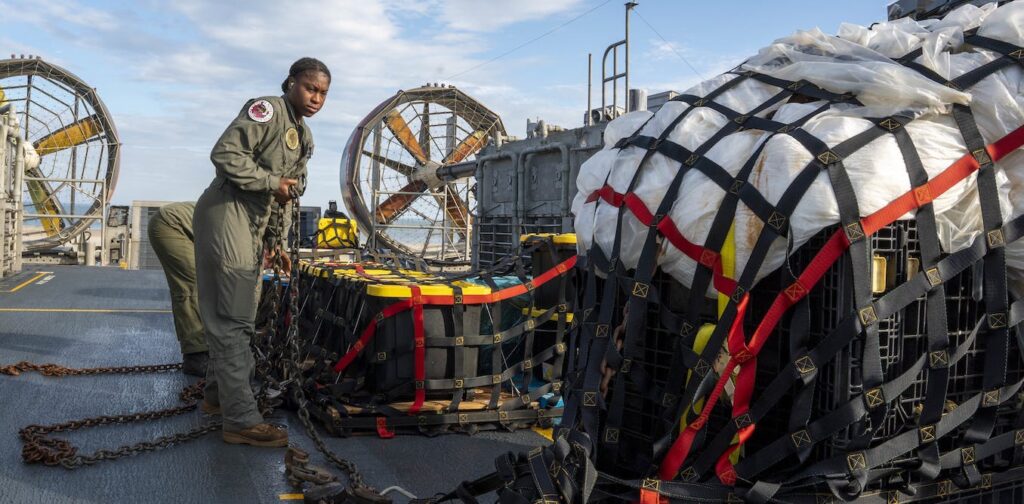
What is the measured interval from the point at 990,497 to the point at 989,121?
1231mm

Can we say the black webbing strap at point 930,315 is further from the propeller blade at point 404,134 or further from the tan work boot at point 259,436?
the propeller blade at point 404,134

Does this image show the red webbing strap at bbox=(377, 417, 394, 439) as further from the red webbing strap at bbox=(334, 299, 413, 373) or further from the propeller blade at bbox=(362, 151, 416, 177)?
the propeller blade at bbox=(362, 151, 416, 177)

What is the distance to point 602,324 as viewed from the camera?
2.55 meters

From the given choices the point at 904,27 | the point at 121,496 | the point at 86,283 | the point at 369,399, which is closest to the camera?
the point at 904,27

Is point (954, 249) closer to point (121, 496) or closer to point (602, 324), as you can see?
point (602, 324)

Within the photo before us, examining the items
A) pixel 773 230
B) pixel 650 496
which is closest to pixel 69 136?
pixel 650 496

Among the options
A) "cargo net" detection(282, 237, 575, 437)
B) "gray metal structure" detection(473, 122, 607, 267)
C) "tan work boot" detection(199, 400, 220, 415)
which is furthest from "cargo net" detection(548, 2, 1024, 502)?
"gray metal structure" detection(473, 122, 607, 267)

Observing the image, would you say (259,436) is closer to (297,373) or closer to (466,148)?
(297,373)

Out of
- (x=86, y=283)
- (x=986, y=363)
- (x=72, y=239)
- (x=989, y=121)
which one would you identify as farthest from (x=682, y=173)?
(x=72, y=239)

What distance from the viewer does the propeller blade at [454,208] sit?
2289 centimetres

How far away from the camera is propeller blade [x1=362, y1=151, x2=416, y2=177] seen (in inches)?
876

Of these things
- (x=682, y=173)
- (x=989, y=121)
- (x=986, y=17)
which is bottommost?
(x=682, y=173)

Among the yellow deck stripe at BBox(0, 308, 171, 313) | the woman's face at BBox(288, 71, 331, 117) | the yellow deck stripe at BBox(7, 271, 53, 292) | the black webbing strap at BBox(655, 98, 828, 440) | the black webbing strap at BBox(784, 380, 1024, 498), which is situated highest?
the woman's face at BBox(288, 71, 331, 117)

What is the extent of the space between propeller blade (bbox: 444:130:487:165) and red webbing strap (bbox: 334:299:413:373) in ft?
59.9
